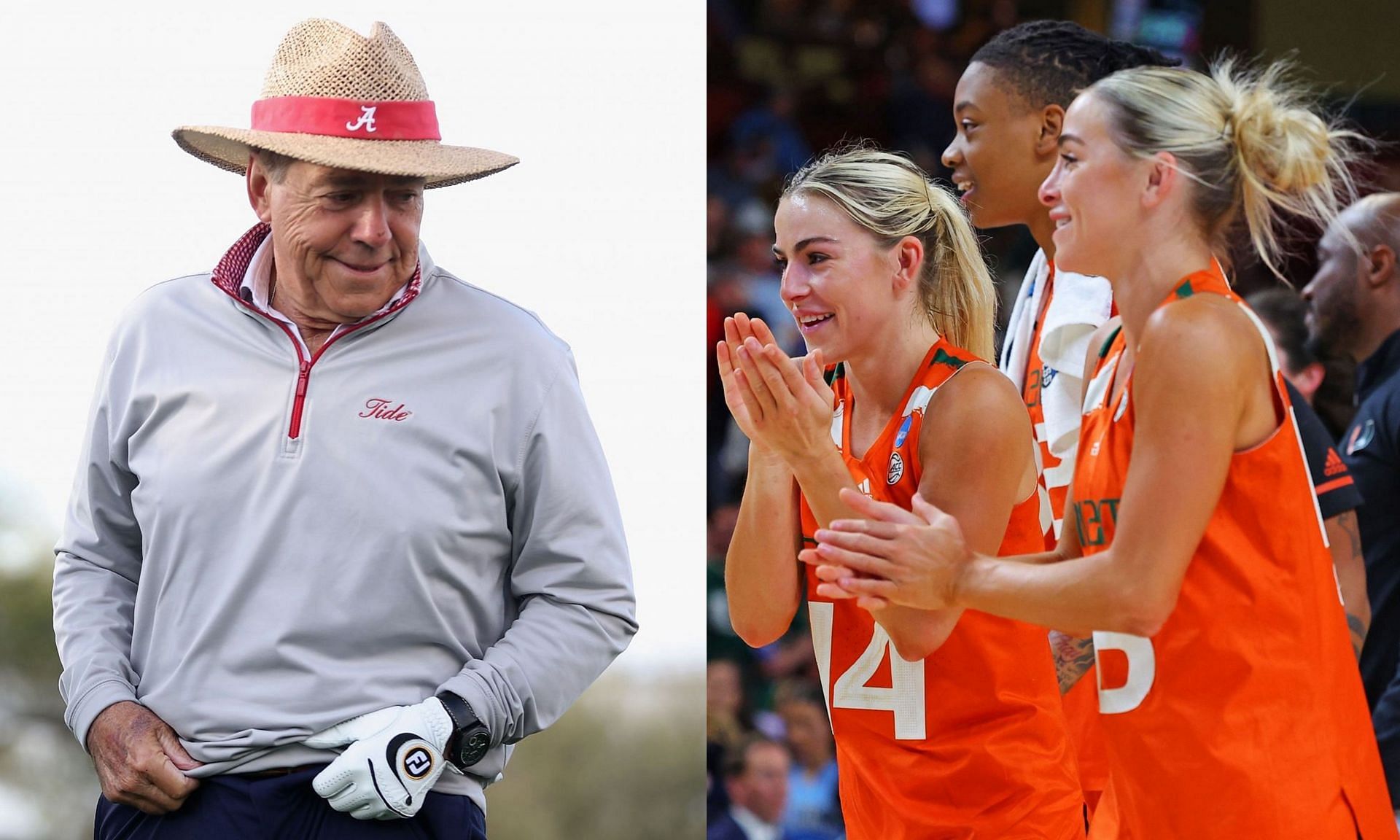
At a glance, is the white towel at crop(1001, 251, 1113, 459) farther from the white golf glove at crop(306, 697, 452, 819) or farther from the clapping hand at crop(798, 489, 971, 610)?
the white golf glove at crop(306, 697, 452, 819)

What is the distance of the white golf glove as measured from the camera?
194 cm

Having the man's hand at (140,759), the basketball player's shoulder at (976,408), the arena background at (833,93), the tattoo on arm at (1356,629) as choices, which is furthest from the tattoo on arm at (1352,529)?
the arena background at (833,93)

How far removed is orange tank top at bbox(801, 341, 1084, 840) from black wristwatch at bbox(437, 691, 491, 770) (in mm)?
512

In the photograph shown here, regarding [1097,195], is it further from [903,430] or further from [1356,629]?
[1356,629]

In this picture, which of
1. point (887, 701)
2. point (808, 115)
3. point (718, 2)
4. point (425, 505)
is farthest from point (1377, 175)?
point (425, 505)

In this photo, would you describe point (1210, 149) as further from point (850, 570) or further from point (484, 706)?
point (484, 706)

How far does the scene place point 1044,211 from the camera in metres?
2.85

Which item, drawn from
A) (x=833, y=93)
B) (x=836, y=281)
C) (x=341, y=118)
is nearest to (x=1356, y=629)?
(x=836, y=281)

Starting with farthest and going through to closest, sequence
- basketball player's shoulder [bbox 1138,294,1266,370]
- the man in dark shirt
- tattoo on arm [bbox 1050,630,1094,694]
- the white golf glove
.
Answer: the man in dark shirt, tattoo on arm [bbox 1050,630,1094,694], the white golf glove, basketball player's shoulder [bbox 1138,294,1266,370]

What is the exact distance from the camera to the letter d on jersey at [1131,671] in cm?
174

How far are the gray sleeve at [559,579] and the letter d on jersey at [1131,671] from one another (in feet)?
2.29

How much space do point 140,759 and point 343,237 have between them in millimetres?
754

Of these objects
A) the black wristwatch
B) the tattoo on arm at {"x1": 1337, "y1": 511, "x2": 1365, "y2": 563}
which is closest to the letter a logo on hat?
the black wristwatch

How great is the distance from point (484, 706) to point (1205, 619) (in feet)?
2.97
